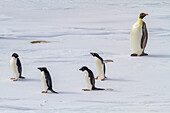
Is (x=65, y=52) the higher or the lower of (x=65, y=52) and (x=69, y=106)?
the higher

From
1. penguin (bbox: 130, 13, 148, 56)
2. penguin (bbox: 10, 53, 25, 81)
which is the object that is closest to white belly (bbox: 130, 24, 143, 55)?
penguin (bbox: 130, 13, 148, 56)

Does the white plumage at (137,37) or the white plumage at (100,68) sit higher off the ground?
the white plumage at (137,37)

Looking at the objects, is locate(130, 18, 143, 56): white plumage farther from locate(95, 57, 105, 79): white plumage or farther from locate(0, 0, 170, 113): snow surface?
locate(95, 57, 105, 79): white plumage

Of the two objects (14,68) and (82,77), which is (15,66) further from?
(82,77)

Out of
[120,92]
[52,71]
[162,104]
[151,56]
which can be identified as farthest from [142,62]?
[162,104]

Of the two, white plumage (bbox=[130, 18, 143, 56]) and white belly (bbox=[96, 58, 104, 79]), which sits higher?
white plumage (bbox=[130, 18, 143, 56])

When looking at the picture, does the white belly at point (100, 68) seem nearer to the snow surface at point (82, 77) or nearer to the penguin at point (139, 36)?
the snow surface at point (82, 77)

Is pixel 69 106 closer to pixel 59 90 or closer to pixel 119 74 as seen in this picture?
pixel 59 90

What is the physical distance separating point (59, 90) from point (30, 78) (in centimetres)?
95

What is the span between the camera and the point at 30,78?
5777 millimetres

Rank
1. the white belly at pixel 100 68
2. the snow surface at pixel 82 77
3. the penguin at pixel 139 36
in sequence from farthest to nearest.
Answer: the penguin at pixel 139 36, the white belly at pixel 100 68, the snow surface at pixel 82 77

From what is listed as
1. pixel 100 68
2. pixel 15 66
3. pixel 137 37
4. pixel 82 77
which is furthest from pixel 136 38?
pixel 15 66

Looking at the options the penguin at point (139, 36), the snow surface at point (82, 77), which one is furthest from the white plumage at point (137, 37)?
the snow surface at point (82, 77)

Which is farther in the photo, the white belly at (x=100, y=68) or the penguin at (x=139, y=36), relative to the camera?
the penguin at (x=139, y=36)
